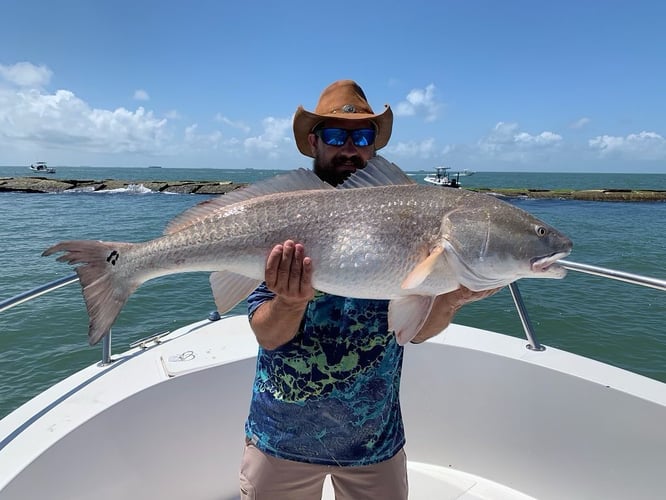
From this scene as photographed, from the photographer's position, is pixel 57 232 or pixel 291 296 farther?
pixel 57 232

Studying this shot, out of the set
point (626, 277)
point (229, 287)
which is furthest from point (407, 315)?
point (626, 277)

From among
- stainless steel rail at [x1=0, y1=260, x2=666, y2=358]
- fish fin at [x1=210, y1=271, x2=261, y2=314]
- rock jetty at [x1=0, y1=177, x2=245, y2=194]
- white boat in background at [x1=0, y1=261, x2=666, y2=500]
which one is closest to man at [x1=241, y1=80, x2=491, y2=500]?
fish fin at [x1=210, y1=271, x2=261, y2=314]

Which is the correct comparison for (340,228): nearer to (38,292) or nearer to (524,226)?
(524,226)

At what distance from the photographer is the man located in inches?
83.0

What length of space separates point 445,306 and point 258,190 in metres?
1.17

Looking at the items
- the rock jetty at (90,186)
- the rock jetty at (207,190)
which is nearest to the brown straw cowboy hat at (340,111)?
the rock jetty at (207,190)

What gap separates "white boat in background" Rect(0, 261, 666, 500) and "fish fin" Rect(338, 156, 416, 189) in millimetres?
1666

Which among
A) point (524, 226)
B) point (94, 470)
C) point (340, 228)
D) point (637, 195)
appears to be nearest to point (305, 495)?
point (340, 228)

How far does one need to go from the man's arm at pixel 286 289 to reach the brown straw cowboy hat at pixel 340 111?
0.86 m

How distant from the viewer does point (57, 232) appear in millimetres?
23078

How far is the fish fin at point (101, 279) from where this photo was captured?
2.27 m

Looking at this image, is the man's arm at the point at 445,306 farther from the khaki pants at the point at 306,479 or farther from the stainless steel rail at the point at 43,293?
the stainless steel rail at the point at 43,293

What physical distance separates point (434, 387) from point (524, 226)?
2054mm

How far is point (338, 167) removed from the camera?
260 cm
